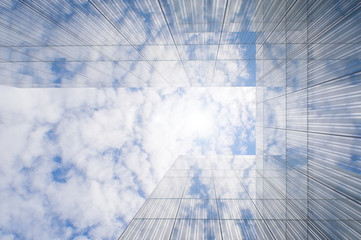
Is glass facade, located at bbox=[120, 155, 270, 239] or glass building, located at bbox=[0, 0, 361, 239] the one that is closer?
glass building, located at bbox=[0, 0, 361, 239]

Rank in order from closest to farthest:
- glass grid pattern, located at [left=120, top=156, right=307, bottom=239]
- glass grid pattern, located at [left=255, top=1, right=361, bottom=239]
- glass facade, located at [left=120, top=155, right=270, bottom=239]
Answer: glass grid pattern, located at [left=255, top=1, right=361, bottom=239]
glass grid pattern, located at [left=120, top=156, right=307, bottom=239]
glass facade, located at [left=120, top=155, right=270, bottom=239]

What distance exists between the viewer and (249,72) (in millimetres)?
9445

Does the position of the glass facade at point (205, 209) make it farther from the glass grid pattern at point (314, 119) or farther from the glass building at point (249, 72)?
the glass grid pattern at point (314, 119)

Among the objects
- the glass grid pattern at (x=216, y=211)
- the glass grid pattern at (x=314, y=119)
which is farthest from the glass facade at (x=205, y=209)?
the glass grid pattern at (x=314, y=119)

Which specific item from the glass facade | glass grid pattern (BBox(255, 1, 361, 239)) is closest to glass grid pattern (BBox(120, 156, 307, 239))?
the glass facade

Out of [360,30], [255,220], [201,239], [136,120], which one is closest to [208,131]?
[136,120]

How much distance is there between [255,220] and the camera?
6.21 metres

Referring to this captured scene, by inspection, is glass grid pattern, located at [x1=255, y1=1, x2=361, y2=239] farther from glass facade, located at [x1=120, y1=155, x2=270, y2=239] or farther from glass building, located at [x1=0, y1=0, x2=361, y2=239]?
glass facade, located at [x1=120, y1=155, x2=270, y2=239]

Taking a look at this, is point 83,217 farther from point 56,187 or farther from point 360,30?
point 360,30

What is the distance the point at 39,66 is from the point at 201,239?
10809 millimetres

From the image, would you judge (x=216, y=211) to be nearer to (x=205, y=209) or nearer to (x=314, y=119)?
(x=205, y=209)

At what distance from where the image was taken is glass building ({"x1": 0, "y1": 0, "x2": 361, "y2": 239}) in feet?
12.9

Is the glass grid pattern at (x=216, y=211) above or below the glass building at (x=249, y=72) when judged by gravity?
below

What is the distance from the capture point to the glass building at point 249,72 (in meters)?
3.92
